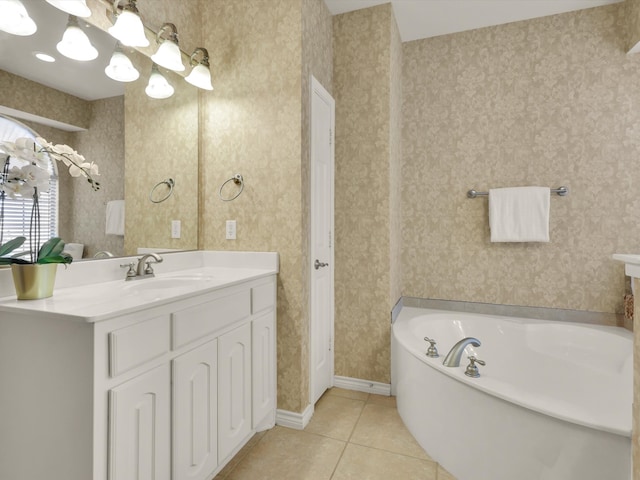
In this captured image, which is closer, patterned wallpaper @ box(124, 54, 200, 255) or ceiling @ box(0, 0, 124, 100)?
ceiling @ box(0, 0, 124, 100)

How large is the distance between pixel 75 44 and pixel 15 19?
22cm

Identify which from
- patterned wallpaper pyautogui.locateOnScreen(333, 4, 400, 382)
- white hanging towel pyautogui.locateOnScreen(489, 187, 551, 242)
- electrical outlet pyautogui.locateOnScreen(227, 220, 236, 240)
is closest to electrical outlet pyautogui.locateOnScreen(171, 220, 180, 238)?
electrical outlet pyautogui.locateOnScreen(227, 220, 236, 240)

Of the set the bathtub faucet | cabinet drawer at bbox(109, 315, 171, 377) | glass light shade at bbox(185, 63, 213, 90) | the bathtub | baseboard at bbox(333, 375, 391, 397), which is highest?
glass light shade at bbox(185, 63, 213, 90)

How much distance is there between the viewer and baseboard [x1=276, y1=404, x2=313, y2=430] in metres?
1.91

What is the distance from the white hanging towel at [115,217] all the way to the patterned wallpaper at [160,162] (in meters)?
0.03

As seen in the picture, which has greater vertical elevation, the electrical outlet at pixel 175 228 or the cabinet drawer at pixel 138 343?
the electrical outlet at pixel 175 228

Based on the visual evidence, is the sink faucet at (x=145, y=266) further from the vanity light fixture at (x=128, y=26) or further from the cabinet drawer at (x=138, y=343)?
the vanity light fixture at (x=128, y=26)

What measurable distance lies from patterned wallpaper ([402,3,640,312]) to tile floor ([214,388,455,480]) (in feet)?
3.69

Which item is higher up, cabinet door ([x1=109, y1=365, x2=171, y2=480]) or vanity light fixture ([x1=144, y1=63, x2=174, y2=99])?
vanity light fixture ([x1=144, y1=63, x2=174, y2=99])

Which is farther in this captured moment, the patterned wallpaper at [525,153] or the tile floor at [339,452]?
the patterned wallpaper at [525,153]

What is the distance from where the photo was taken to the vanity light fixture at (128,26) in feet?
4.79

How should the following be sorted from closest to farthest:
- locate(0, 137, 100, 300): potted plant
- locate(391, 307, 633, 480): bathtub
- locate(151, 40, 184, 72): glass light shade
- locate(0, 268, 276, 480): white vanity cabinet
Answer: locate(0, 268, 276, 480): white vanity cabinet
locate(0, 137, 100, 300): potted plant
locate(391, 307, 633, 480): bathtub
locate(151, 40, 184, 72): glass light shade

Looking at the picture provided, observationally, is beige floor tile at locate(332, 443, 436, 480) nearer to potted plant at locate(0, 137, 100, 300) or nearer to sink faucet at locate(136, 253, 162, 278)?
sink faucet at locate(136, 253, 162, 278)

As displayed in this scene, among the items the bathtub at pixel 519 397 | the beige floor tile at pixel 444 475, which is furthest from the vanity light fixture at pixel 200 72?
the beige floor tile at pixel 444 475
